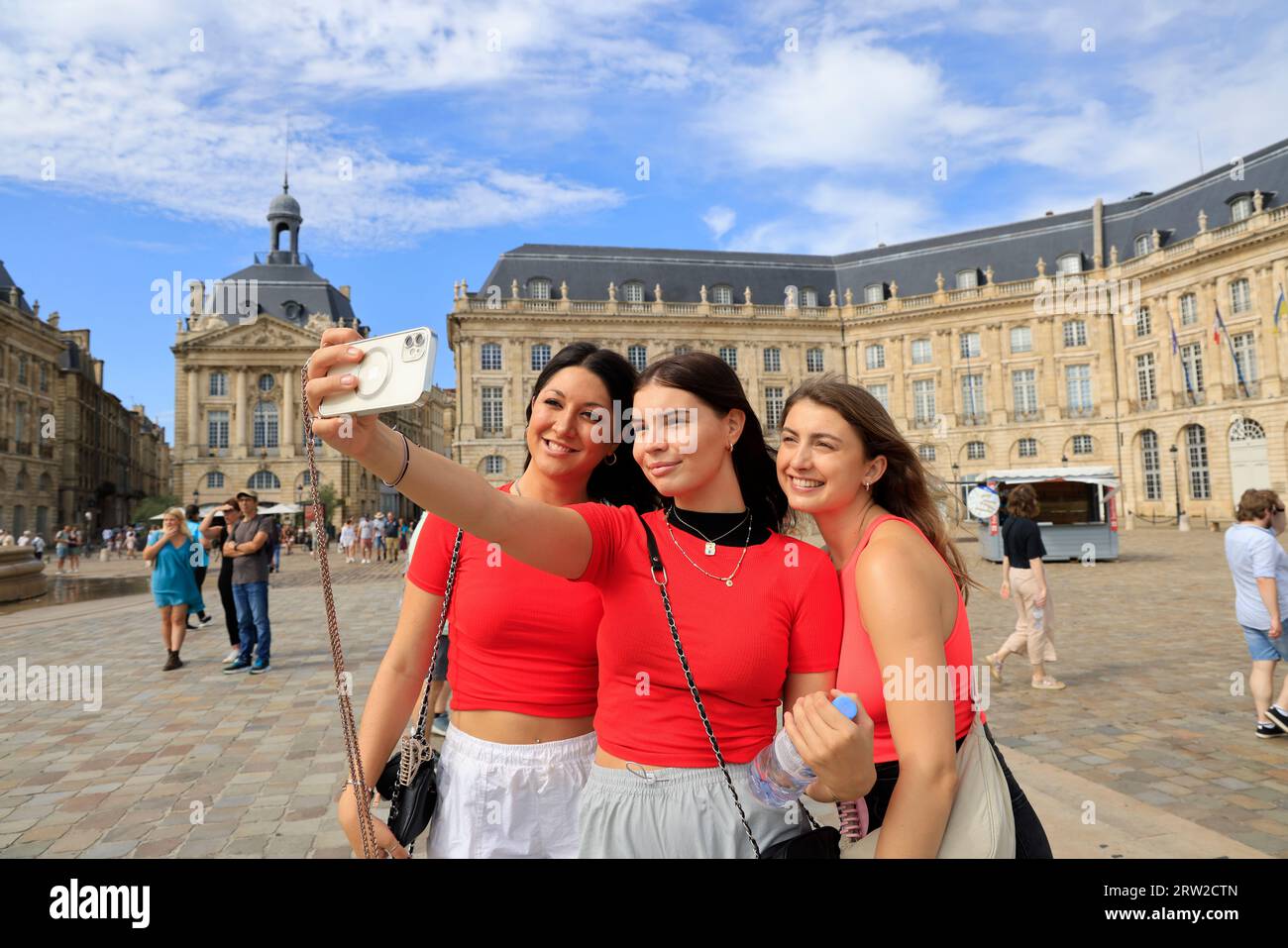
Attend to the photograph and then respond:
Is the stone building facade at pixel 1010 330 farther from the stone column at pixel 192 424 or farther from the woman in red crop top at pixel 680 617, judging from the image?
the woman in red crop top at pixel 680 617

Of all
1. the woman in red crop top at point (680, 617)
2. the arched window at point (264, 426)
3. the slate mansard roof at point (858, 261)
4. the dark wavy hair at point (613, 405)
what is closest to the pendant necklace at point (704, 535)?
the woman in red crop top at point (680, 617)

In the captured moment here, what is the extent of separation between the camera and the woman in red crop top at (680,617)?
1.43 metres

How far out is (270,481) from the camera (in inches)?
2087

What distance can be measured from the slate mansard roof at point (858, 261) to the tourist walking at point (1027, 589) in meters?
45.4

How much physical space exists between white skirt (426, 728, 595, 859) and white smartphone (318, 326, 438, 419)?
0.99 metres

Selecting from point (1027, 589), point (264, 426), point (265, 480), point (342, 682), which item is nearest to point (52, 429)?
point (264, 426)

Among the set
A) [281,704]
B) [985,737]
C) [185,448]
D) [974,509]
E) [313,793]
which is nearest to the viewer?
[985,737]

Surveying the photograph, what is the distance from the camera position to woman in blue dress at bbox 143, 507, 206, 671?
8.24 metres

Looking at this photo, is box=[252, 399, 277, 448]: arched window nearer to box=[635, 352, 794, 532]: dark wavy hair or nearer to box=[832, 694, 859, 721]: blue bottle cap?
box=[635, 352, 794, 532]: dark wavy hair

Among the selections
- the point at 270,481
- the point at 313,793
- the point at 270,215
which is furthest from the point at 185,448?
the point at 313,793

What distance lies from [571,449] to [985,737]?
1.14 metres

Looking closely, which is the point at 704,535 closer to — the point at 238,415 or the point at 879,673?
the point at 879,673

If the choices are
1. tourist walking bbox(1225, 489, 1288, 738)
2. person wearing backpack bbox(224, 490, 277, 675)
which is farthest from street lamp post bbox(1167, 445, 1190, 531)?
person wearing backpack bbox(224, 490, 277, 675)
